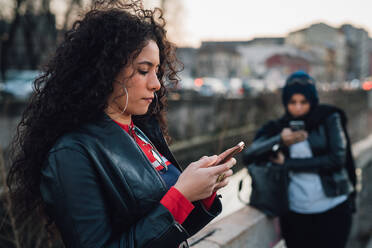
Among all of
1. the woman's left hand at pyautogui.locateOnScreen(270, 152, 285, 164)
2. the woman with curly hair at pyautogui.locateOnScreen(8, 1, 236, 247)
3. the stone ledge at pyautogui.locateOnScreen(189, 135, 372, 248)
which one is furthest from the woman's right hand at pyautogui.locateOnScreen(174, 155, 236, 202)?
the woman's left hand at pyautogui.locateOnScreen(270, 152, 285, 164)

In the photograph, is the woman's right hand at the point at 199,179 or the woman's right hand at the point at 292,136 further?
the woman's right hand at the point at 292,136

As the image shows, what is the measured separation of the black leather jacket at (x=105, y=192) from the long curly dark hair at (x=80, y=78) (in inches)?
3.6

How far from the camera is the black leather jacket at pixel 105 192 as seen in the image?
123 cm

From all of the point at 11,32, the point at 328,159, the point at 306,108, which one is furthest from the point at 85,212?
the point at 11,32

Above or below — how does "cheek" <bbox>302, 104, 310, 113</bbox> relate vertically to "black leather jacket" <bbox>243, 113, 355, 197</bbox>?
above

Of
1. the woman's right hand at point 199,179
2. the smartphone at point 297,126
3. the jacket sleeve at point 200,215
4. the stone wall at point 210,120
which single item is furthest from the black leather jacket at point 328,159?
the stone wall at point 210,120

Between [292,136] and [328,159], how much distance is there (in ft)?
1.05

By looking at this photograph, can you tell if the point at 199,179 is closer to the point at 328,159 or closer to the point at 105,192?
the point at 105,192

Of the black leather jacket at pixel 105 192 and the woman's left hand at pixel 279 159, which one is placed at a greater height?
the black leather jacket at pixel 105 192

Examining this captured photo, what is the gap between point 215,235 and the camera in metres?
2.45

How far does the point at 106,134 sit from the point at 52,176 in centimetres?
25

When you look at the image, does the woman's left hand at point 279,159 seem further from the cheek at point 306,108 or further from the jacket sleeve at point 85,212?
the jacket sleeve at point 85,212

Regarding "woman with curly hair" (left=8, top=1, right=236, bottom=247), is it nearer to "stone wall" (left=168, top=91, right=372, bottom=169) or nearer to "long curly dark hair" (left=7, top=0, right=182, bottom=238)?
"long curly dark hair" (left=7, top=0, right=182, bottom=238)

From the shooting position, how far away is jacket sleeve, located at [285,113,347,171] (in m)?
2.76
